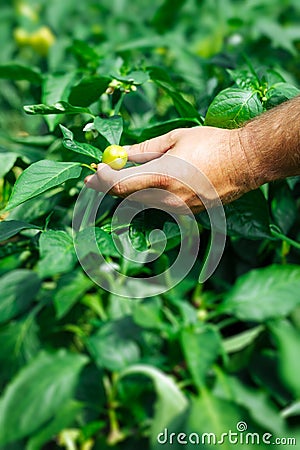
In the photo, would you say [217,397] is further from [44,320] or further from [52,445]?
[52,445]

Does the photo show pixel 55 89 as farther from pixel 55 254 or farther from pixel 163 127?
pixel 55 254

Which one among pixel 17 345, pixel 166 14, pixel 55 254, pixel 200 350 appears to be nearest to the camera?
pixel 55 254

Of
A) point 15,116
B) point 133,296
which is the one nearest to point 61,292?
point 133,296

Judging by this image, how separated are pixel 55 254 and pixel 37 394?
23.2 inches

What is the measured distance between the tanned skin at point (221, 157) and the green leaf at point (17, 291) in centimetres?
43

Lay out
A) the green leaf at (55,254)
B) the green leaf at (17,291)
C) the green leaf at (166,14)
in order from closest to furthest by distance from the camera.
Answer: the green leaf at (55,254) < the green leaf at (17,291) < the green leaf at (166,14)

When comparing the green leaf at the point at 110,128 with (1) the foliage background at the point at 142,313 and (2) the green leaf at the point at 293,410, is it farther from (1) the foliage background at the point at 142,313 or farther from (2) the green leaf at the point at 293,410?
(2) the green leaf at the point at 293,410

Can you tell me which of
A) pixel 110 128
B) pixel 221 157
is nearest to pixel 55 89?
pixel 110 128

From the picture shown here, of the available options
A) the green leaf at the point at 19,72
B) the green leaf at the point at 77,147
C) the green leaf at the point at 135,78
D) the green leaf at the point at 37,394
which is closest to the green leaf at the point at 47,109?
the green leaf at the point at 77,147

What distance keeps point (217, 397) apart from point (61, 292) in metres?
0.37

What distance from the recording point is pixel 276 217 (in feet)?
4.00

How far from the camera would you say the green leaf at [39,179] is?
871 millimetres

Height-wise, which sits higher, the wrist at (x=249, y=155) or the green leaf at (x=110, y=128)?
the green leaf at (x=110, y=128)

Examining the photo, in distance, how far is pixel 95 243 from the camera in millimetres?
886
